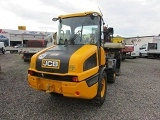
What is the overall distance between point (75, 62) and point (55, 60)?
578mm

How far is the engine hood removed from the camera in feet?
17.4

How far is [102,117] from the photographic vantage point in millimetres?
5602

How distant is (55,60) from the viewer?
5.45m

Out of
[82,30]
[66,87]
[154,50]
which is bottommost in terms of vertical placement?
[66,87]

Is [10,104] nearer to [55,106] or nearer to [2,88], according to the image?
[55,106]

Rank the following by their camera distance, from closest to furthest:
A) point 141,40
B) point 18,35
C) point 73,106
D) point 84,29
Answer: point 73,106
point 84,29
point 141,40
point 18,35

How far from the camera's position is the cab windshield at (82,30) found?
21.3 ft

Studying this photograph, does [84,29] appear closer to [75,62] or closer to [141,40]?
[75,62]

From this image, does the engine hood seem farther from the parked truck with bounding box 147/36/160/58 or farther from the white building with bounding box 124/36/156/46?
the white building with bounding box 124/36/156/46

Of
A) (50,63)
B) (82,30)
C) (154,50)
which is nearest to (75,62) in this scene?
(50,63)

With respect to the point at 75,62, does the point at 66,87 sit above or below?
below

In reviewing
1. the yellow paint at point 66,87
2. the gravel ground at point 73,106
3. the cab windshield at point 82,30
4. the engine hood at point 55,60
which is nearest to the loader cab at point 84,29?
the cab windshield at point 82,30

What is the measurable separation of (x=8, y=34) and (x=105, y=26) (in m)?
38.6

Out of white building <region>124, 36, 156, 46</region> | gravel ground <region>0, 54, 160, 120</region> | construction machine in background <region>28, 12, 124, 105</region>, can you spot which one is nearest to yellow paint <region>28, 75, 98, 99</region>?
construction machine in background <region>28, 12, 124, 105</region>
